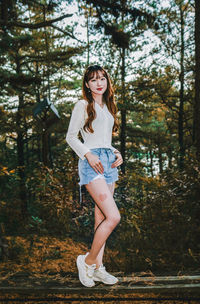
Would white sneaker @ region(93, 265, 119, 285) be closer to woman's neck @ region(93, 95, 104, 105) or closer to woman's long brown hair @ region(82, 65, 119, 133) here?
woman's long brown hair @ region(82, 65, 119, 133)

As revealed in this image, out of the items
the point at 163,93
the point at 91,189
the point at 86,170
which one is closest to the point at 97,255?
the point at 91,189

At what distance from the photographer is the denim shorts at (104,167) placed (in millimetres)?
2387

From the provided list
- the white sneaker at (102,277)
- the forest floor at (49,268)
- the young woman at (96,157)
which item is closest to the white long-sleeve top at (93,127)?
the young woman at (96,157)

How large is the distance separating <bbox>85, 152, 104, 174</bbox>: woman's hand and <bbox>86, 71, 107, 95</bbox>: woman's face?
67cm

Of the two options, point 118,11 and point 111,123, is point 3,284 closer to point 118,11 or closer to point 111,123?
point 111,123

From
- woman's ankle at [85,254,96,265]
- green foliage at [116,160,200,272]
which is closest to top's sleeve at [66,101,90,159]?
woman's ankle at [85,254,96,265]

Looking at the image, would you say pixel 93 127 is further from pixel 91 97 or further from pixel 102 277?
pixel 102 277

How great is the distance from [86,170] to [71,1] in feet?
10.6

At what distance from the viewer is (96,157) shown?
231 cm

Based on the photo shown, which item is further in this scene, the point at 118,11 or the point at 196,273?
the point at 118,11

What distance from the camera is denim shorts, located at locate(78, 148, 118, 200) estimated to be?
2.39m

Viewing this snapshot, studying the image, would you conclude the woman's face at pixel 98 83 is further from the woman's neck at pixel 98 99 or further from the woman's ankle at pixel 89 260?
the woman's ankle at pixel 89 260

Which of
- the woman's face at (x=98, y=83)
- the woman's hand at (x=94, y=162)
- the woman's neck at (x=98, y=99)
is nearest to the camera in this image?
the woman's hand at (x=94, y=162)

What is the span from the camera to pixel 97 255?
96.6 inches
